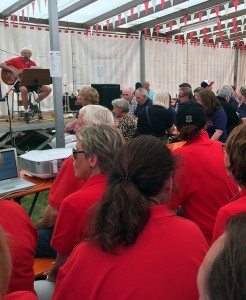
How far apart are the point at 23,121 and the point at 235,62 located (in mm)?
10633

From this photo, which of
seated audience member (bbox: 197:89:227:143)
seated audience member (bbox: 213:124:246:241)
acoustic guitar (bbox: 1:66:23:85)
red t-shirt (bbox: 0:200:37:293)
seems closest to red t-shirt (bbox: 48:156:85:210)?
red t-shirt (bbox: 0:200:37:293)

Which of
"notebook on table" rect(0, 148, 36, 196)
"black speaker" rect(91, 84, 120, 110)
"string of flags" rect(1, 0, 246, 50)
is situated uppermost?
"string of flags" rect(1, 0, 246, 50)

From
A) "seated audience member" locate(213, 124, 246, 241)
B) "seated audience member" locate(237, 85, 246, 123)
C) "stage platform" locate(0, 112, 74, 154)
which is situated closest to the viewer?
"seated audience member" locate(213, 124, 246, 241)

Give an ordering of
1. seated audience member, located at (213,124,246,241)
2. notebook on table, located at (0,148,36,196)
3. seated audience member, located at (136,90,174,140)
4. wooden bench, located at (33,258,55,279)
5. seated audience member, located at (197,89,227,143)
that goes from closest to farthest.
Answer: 1. seated audience member, located at (213,124,246,241)
2. wooden bench, located at (33,258,55,279)
3. notebook on table, located at (0,148,36,196)
4. seated audience member, located at (136,90,174,140)
5. seated audience member, located at (197,89,227,143)

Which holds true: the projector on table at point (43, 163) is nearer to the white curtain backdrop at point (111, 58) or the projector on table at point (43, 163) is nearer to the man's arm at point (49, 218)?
the man's arm at point (49, 218)

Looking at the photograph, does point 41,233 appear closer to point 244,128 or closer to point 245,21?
point 244,128

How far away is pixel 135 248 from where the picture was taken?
912 millimetres

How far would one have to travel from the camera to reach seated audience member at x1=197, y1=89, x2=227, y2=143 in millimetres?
3969

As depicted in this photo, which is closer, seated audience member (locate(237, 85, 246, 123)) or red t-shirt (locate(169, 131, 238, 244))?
red t-shirt (locate(169, 131, 238, 244))

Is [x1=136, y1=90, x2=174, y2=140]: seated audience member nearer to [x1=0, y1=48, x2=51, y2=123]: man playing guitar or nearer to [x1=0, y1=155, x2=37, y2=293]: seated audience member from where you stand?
[x1=0, y1=155, x2=37, y2=293]: seated audience member

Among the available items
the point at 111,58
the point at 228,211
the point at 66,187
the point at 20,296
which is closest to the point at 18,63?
the point at 111,58

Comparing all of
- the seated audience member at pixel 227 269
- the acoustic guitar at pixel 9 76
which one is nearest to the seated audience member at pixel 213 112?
the seated audience member at pixel 227 269

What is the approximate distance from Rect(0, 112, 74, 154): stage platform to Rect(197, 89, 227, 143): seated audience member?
306 centimetres

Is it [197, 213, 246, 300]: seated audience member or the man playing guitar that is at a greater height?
the man playing guitar
